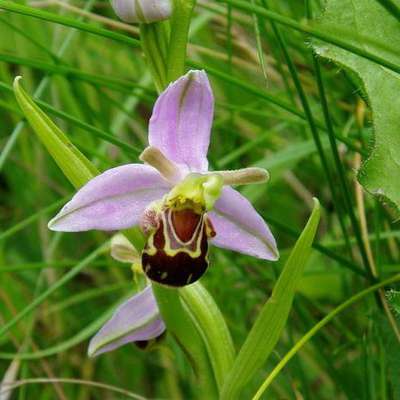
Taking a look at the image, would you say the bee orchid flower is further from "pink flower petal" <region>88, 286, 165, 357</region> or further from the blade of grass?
the blade of grass

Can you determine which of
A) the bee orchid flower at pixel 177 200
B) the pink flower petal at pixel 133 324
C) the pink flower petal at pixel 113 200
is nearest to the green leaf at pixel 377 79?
the bee orchid flower at pixel 177 200

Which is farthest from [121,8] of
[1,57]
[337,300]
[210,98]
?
[337,300]

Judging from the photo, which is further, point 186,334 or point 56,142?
point 186,334

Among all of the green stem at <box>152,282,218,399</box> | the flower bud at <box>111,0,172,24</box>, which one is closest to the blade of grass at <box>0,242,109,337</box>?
the green stem at <box>152,282,218,399</box>

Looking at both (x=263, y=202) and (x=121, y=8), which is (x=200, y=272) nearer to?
(x=121, y=8)

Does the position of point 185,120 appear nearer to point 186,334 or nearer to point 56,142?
point 56,142

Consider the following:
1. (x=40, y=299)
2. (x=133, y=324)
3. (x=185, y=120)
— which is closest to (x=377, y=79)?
(x=185, y=120)
